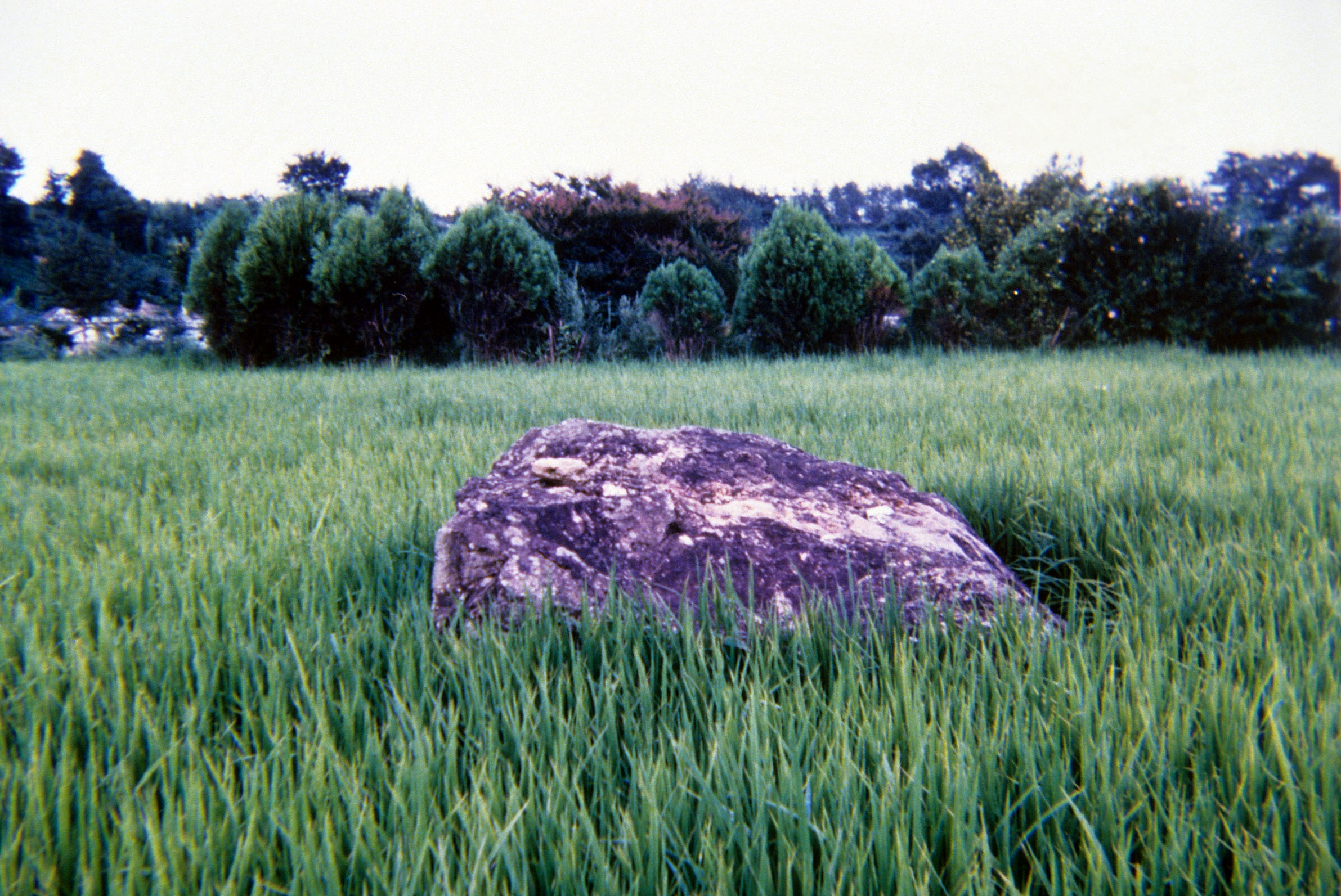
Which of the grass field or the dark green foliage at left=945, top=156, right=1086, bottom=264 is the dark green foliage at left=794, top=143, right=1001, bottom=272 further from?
the grass field

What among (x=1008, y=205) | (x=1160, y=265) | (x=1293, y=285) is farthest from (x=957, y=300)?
(x=1008, y=205)

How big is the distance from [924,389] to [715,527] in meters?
3.49

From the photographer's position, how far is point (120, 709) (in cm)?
101

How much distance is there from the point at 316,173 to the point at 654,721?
2580 cm

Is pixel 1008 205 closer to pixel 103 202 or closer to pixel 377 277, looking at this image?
pixel 377 277

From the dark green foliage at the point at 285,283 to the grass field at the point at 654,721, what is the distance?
6540mm

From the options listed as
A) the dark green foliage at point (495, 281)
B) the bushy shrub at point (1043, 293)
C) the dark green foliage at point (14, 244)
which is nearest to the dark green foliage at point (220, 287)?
the dark green foliage at point (495, 281)

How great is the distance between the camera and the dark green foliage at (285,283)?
315 inches

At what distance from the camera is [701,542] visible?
1532 millimetres

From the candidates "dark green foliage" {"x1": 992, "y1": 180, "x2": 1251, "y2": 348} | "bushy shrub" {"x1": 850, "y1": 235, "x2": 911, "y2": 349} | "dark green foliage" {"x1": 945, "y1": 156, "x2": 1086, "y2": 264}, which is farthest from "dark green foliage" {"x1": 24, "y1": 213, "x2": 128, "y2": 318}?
"dark green foliage" {"x1": 945, "y1": 156, "x2": 1086, "y2": 264}

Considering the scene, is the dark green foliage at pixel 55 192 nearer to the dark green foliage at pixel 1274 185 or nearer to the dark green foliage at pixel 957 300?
the dark green foliage at pixel 957 300

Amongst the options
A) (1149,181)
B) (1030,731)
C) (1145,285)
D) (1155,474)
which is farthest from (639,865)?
(1149,181)

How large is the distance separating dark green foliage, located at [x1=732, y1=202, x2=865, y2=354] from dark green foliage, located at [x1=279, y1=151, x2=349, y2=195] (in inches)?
733

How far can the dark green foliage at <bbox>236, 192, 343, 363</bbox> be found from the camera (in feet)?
26.3
